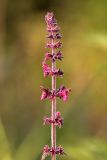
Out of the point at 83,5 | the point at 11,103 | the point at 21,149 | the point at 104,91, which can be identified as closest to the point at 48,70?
the point at 21,149

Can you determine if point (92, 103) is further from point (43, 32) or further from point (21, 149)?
point (21, 149)

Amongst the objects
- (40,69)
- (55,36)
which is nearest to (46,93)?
(55,36)

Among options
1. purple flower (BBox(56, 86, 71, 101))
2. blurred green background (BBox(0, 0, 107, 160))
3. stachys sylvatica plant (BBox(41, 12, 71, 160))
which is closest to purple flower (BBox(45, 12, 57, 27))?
stachys sylvatica plant (BBox(41, 12, 71, 160))

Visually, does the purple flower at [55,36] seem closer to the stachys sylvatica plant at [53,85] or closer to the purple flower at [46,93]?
the stachys sylvatica plant at [53,85]

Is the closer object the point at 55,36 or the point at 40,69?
the point at 55,36

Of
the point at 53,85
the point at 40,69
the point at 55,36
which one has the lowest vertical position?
the point at 53,85

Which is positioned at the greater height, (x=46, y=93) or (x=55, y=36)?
(x=55, y=36)

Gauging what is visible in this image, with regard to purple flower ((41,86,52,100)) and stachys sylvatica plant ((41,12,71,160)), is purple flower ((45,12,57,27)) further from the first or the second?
purple flower ((41,86,52,100))

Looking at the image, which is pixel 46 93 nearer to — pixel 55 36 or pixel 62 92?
pixel 62 92
